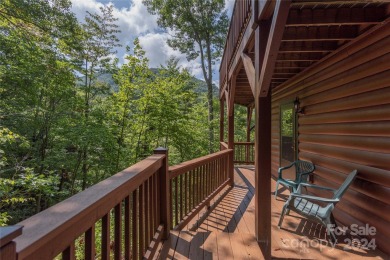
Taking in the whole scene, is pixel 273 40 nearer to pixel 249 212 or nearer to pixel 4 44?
pixel 249 212

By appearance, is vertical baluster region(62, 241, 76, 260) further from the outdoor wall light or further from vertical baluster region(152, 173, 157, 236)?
the outdoor wall light

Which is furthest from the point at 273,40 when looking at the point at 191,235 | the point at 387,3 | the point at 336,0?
the point at 191,235

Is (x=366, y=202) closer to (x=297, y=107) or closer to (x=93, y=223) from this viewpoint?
(x=297, y=107)

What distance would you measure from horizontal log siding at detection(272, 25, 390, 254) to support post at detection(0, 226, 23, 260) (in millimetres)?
3029

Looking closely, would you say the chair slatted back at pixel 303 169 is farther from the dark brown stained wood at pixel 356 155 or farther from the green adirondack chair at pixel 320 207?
the green adirondack chair at pixel 320 207

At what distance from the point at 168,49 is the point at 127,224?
632 inches

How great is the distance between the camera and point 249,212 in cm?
405

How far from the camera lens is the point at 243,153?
9477 millimetres

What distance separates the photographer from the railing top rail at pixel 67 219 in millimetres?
624

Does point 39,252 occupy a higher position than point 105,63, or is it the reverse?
point 105,63

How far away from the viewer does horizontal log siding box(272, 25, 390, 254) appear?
2.56m

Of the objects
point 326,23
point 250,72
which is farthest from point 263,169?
point 326,23

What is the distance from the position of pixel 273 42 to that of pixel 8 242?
204 cm

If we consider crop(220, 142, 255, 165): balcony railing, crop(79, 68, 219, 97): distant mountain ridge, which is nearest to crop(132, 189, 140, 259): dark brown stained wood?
crop(220, 142, 255, 165): balcony railing
